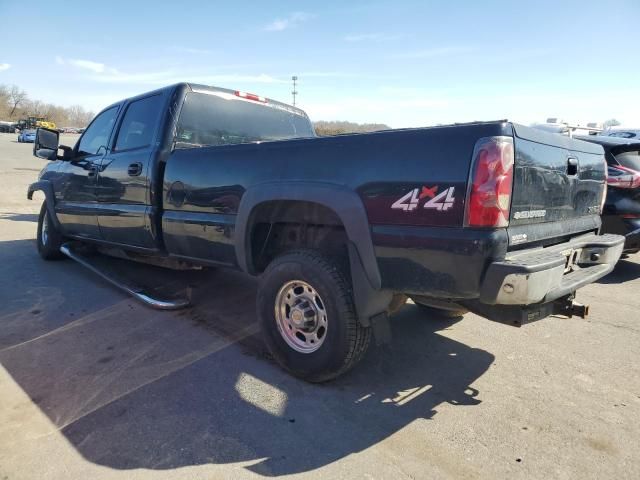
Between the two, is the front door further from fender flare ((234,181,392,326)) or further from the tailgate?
the tailgate

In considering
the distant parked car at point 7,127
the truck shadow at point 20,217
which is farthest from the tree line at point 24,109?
the truck shadow at point 20,217

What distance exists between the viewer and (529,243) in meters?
2.50

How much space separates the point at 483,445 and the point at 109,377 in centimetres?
242

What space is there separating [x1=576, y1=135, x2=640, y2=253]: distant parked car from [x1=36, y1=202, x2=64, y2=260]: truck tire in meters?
7.07

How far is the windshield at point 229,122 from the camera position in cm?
423

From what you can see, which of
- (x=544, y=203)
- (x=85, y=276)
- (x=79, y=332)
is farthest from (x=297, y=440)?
(x=85, y=276)

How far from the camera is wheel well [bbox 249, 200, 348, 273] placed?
9.78 feet

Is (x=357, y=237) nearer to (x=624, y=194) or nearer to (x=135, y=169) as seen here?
(x=135, y=169)

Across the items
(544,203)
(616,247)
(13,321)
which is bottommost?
(13,321)

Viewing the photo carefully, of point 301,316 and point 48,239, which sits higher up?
point 301,316

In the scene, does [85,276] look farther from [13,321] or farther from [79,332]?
[79,332]

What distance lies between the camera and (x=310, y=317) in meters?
2.98

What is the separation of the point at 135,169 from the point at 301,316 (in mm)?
2361

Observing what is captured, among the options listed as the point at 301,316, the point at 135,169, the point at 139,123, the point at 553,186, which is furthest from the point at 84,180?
the point at 553,186
